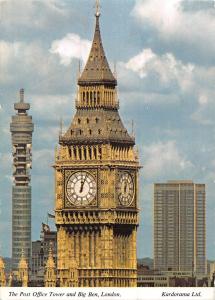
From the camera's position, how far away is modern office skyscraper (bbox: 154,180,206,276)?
117 meters

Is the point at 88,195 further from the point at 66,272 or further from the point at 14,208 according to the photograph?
the point at 14,208

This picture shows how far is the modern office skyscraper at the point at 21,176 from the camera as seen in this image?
111938 mm

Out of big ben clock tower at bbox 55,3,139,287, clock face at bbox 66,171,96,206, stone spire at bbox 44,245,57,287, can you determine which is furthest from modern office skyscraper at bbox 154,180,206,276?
stone spire at bbox 44,245,57,287

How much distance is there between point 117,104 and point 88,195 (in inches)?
150

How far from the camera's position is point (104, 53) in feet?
379

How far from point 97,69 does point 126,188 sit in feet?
15.0

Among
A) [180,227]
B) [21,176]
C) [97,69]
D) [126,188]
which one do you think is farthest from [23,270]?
[180,227]

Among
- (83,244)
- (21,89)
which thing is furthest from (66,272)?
(21,89)

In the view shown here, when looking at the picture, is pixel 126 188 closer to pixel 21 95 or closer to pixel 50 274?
pixel 50 274

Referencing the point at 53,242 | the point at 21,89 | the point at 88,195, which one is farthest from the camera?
the point at 53,242

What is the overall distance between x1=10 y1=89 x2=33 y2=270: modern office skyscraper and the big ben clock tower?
1532 millimetres

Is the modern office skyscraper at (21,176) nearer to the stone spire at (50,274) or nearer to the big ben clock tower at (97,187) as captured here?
the stone spire at (50,274)

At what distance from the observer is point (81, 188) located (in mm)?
116750
